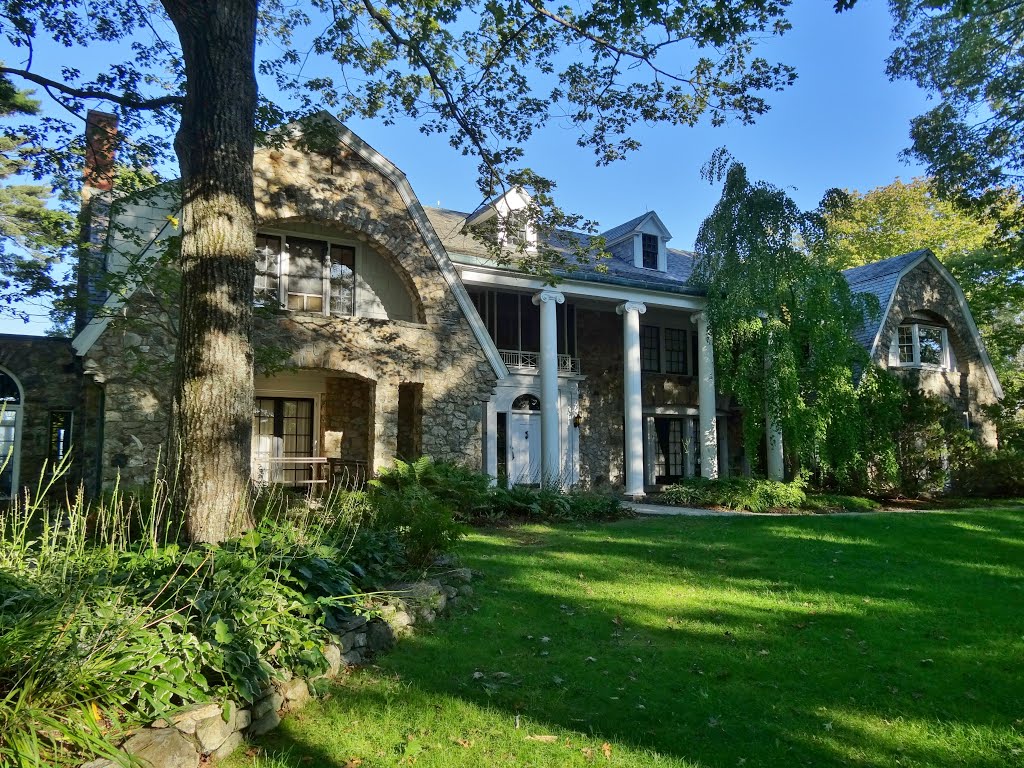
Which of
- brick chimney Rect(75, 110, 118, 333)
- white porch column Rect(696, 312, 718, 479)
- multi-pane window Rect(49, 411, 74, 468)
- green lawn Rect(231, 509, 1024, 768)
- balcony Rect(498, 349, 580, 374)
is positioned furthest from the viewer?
white porch column Rect(696, 312, 718, 479)

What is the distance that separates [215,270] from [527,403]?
481 inches

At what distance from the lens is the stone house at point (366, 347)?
32.6 ft

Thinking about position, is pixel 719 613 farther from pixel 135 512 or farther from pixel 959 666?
pixel 135 512

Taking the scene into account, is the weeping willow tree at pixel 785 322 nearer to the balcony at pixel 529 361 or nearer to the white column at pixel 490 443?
the balcony at pixel 529 361

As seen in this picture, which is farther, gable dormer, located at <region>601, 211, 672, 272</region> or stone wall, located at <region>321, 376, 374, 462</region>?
gable dormer, located at <region>601, 211, 672, 272</region>

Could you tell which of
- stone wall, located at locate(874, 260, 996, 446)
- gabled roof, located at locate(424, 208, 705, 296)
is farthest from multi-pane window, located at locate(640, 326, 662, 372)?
stone wall, located at locate(874, 260, 996, 446)

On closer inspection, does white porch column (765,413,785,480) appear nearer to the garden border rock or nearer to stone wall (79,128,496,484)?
stone wall (79,128,496,484)

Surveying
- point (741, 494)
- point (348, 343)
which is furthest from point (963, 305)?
point (348, 343)

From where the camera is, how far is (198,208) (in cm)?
542

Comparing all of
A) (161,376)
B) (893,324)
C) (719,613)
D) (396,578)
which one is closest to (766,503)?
(893,324)

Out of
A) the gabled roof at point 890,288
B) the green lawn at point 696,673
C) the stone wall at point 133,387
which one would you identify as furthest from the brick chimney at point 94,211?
the gabled roof at point 890,288

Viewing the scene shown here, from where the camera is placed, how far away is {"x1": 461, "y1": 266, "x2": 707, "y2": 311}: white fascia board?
47.7 ft

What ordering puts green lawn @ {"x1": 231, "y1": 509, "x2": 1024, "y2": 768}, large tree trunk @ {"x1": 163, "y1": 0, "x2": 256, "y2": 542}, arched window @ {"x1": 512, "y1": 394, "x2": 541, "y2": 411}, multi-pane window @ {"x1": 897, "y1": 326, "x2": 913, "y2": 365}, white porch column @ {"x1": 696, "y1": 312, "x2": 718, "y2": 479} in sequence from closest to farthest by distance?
1. green lawn @ {"x1": 231, "y1": 509, "x2": 1024, "y2": 768}
2. large tree trunk @ {"x1": 163, "y1": 0, "x2": 256, "y2": 542}
3. arched window @ {"x1": 512, "y1": 394, "x2": 541, "y2": 411}
4. white porch column @ {"x1": 696, "y1": 312, "x2": 718, "y2": 479}
5. multi-pane window @ {"x1": 897, "y1": 326, "x2": 913, "y2": 365}

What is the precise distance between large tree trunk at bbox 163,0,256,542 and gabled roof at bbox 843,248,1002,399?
57.9 feet
